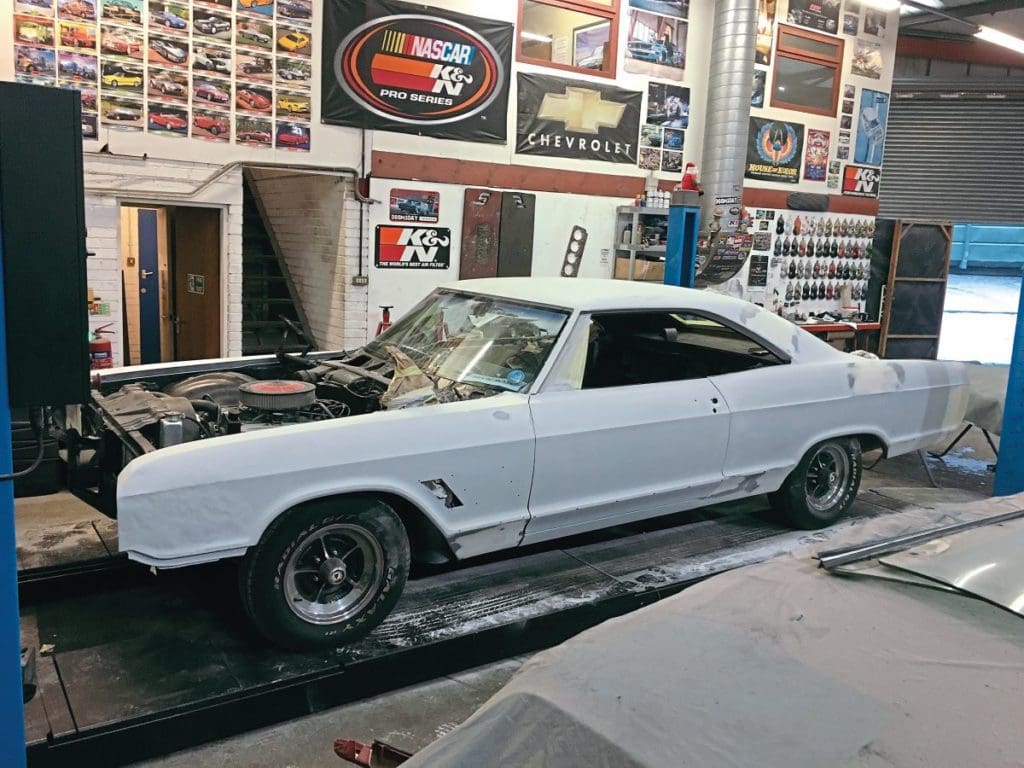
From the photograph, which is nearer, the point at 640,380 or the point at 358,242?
the point at 640,380

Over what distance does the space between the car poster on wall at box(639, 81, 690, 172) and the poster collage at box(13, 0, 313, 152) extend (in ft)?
11.9

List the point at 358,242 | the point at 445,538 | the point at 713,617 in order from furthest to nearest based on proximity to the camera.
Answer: the point at 358,242 → the point at 445,538 → the point at 713,617

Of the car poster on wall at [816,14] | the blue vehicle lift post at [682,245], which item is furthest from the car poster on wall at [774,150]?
the blue vehicle lift post at [682,245]

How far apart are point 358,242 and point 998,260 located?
19003mm

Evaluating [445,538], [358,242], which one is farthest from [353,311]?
[445,538]

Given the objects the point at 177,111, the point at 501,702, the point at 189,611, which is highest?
the point at 177,111

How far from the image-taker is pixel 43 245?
2.21 m

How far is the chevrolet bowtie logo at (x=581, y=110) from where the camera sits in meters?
8.40

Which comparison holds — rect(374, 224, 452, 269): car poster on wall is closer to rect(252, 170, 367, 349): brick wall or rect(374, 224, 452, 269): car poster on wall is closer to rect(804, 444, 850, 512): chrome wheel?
rect(252, 170, 367, 349): brick wall

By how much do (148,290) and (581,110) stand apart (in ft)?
15.3

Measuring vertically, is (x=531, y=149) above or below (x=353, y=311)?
above

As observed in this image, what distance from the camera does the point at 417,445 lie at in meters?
3.29

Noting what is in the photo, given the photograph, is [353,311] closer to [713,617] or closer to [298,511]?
[298,511]

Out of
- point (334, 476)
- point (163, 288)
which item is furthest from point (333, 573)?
point (163, 288)
